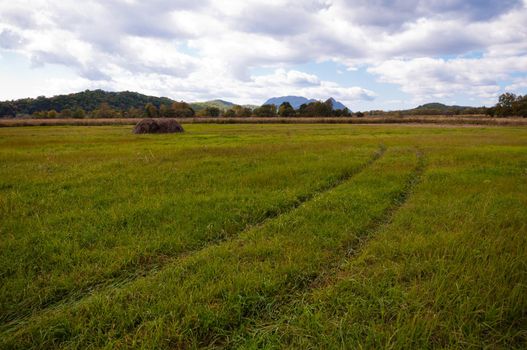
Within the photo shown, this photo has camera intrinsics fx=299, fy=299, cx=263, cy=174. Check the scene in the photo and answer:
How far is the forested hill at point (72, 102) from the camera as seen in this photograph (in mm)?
141100

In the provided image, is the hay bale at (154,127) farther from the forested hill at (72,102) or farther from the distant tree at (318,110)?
the forested hill at (72,102)

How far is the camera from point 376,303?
4.46 metres

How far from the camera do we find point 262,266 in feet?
17.7

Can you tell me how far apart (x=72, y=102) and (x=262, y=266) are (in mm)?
186849

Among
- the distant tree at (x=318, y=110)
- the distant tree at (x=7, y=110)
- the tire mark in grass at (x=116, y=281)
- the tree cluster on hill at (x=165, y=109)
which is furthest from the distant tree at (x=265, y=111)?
the tire mark in grass at (x=116, y=281)

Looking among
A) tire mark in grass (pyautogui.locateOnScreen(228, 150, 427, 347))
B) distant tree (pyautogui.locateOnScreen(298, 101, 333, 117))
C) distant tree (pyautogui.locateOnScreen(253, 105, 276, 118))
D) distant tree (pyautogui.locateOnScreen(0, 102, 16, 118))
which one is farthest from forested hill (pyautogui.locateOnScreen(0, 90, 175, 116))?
tire mark in grass (pyautogui.locateOnScreen(228, 150, 427, 347))

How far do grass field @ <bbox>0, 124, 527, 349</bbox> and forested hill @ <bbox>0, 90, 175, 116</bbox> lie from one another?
543 ft

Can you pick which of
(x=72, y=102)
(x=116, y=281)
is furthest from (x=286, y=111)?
(x=116, y=281)

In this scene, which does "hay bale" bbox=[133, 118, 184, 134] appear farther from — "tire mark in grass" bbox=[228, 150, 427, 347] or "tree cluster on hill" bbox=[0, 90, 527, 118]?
"tree cluster on hill" bbox=[0, 90, 527, 118]

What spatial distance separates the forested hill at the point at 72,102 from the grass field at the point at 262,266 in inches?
6514

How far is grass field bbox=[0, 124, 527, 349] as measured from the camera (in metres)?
3.90

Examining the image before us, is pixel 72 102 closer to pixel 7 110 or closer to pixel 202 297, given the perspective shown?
pixel 7 110

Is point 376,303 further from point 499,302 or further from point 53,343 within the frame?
point 53,343

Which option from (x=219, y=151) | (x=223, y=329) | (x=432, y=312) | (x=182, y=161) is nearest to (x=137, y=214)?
(x=223, y=329)
